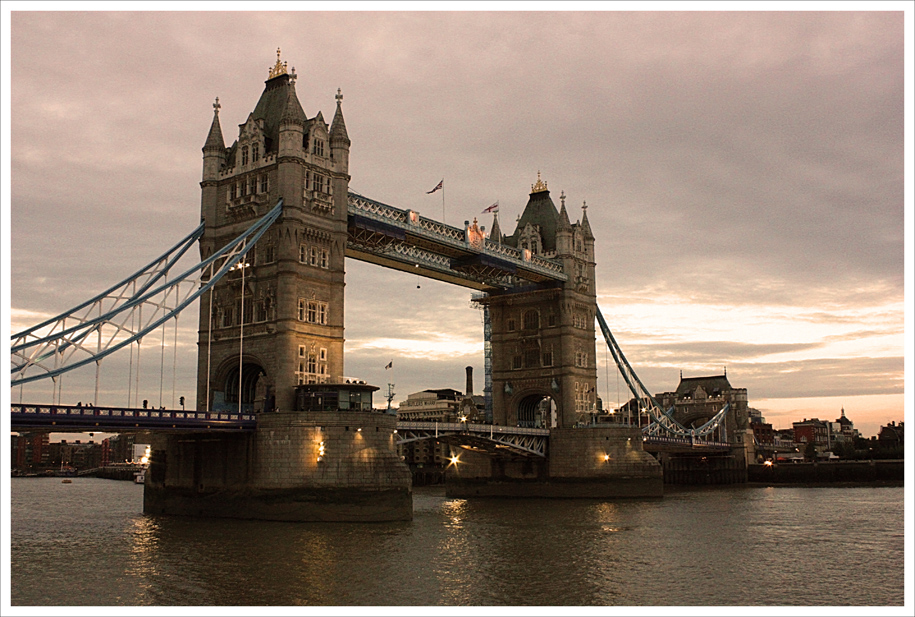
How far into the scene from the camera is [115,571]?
36.0 meters

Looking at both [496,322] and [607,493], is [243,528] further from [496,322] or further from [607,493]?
[496,322]

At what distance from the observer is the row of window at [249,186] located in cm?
6341

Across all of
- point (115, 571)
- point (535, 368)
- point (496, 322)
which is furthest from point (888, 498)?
point (115, 571)

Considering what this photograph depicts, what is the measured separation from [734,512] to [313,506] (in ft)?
114

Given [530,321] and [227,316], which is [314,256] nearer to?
[227,316]

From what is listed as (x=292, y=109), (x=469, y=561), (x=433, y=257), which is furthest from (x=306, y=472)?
(x=433, y=257)

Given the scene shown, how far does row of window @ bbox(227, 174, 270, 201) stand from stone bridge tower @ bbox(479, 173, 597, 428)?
125ft

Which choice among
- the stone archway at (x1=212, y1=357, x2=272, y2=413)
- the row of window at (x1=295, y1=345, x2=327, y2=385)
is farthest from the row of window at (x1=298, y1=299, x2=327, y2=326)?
the stone archway at (x1=212, y1=357, x2=272, y2=413)

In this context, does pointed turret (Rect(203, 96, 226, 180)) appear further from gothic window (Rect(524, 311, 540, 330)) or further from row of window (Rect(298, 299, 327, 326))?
gothic window (Rect(524, 311, 540, 330))

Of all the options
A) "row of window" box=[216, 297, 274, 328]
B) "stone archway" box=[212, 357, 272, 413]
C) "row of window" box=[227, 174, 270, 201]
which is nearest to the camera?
"stone archway" box=[212, 357, 272, 413]

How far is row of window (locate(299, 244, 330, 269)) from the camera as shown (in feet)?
205

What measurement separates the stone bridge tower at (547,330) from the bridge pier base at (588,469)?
147 inches

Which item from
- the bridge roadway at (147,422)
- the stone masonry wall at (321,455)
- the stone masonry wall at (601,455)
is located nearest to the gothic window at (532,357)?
the stone masonry wall at (601,455)

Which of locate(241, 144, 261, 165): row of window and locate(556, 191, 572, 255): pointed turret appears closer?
locate(241, 144, 261, 165): row of window
